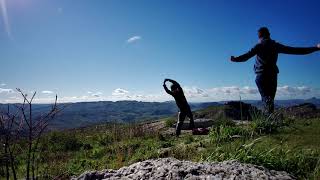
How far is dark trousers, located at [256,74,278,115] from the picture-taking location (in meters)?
10.1

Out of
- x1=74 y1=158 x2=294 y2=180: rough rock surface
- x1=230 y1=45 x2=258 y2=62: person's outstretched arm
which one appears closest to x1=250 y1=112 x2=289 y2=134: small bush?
x1=230 y1=45 x2=258 y2=62: person's outstretched arm

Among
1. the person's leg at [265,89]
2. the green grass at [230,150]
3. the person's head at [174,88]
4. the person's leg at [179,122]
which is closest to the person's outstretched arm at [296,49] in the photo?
the person's leg at [265,89]

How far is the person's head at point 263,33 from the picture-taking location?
33.4 feet

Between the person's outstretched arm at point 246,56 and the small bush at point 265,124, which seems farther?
the person's outstretched arm at point 246,56

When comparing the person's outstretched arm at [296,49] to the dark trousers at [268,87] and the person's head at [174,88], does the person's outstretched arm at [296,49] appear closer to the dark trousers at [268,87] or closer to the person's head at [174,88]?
the dark trousers at [268,87]

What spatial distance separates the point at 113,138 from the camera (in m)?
15.1

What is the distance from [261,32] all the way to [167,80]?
624cm

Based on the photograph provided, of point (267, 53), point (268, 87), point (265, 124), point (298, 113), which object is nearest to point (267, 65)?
point (267, 53)

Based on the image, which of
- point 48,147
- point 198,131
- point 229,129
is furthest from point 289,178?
point 48,147

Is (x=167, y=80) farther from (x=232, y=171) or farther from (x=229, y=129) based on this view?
(x=232, y=171)

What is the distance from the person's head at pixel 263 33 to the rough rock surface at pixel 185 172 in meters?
6.22

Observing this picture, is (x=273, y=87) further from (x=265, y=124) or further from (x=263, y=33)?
(x=263, y=33)

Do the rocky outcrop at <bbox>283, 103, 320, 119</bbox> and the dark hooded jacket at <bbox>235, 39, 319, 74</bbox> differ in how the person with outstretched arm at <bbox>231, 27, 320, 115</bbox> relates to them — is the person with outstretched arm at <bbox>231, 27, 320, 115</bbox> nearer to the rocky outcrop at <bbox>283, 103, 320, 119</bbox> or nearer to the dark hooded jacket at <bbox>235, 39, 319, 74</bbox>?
the dark hooded jacket at <bbox>235, 39, 319, 74</bbox>

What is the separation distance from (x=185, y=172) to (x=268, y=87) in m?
6.53
